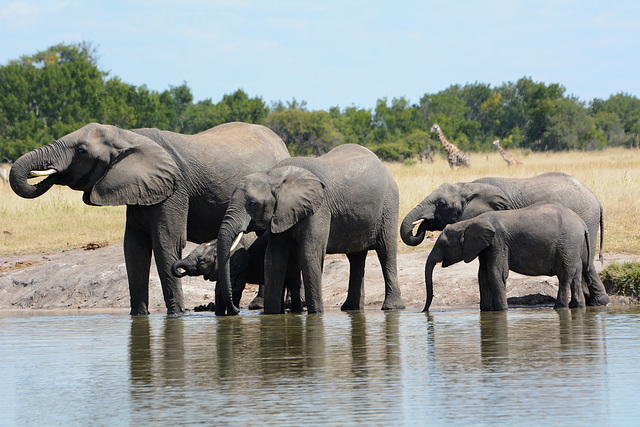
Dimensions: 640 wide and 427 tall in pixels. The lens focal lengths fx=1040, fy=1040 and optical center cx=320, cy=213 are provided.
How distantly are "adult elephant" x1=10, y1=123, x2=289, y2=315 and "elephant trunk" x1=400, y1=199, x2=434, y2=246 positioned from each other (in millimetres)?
1885

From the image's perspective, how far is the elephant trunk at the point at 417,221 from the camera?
12.9m

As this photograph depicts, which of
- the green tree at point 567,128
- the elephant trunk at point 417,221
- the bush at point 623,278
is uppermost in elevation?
the green tree at point 567,128

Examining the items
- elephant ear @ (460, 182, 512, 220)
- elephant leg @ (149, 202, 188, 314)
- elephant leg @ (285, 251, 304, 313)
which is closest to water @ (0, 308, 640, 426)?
elephant leg @ (149, 202, 188, 314)

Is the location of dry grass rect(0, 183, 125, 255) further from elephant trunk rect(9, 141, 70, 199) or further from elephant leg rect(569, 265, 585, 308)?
elephant leg rect(569, 265, 585, 308)

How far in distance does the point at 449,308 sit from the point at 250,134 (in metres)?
3.33

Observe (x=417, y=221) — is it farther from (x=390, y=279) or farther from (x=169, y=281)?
(x=169, y=281)

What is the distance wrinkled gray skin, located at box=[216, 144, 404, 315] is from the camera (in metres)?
11.0

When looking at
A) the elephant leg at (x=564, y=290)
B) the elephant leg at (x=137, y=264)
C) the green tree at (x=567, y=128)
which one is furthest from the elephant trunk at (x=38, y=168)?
the green tree at (x=567, y=128)

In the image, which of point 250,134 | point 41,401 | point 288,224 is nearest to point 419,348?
point 41,401

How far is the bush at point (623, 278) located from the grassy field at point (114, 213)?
2.39m

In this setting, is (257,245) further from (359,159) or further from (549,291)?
(549,291)

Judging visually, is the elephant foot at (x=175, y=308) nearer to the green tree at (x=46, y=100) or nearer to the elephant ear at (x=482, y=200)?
the elephant ear at (x=482, y=200)

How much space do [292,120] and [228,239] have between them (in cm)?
3480

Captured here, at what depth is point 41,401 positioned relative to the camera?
19.4 ft
